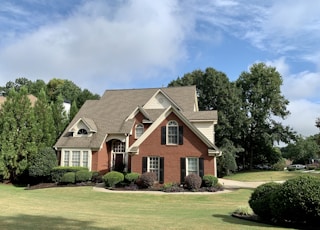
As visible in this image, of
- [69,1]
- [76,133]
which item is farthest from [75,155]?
[69,1]

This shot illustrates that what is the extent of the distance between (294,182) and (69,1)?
48.5ft

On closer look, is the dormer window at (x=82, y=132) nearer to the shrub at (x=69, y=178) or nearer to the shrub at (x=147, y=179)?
the shrub at (x=69, y=178)

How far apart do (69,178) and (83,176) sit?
1.19 m

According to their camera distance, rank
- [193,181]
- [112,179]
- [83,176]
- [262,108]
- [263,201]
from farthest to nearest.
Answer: [262,108] → [83,176] → [112,179] → [193,181] → [263,201]

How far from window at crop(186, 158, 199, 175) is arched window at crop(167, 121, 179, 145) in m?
1.90

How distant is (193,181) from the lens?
21.9 m

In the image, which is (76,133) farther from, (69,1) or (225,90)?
(225,90)

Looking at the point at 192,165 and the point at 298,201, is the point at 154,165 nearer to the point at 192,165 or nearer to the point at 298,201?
the point at 192,165

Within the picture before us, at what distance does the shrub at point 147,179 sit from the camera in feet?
74.6

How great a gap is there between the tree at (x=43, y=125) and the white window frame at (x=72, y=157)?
8.56ft

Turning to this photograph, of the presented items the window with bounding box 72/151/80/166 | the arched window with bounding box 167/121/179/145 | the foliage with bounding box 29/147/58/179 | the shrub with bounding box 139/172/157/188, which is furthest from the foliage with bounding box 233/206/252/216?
the foliage with bounding box 29/147/58/179

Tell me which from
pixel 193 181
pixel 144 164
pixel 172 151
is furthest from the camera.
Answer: pixel 144 164

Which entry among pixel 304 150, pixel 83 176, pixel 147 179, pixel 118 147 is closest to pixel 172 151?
pixel 147 179

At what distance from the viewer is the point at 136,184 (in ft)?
77.0
